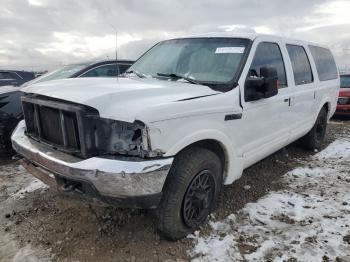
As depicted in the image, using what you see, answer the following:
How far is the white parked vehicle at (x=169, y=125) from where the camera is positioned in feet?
8.89

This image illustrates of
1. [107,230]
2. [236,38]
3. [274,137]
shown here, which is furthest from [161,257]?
[236,38]

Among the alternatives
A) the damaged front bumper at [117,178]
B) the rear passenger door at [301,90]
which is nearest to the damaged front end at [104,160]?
the damaged front bumper at [117,178]

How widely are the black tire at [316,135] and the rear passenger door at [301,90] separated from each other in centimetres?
56

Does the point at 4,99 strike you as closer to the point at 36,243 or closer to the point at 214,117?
the point at 36,243

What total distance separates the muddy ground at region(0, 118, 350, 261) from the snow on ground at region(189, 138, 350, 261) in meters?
0.17

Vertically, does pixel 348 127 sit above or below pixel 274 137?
below

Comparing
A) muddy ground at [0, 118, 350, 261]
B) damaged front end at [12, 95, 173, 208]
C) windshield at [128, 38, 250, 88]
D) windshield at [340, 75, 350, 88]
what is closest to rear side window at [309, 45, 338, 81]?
muddy ground at [0, 118, 350, 261]

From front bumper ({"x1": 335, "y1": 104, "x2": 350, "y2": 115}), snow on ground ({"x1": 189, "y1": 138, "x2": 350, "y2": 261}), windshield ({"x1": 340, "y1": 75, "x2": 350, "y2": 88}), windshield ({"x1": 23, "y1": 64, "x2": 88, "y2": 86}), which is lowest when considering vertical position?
front bumper ({"x1": 335, "y1": 104, "x2": 350, "y2": 115})

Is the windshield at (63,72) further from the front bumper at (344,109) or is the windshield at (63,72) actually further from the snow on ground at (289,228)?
the front bumper at (344,109)

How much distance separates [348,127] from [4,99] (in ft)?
25.8

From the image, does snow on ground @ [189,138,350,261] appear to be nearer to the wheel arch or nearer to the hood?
the wheel arch

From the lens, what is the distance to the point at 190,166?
10.1 ft

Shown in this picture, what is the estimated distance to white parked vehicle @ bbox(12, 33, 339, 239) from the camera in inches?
107

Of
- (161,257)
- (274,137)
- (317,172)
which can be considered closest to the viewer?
(161,257)
